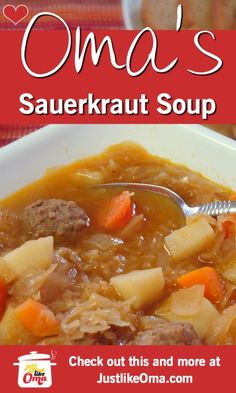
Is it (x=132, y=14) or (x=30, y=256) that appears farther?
(x=132, y=14)

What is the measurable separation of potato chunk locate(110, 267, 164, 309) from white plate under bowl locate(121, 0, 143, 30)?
0.61 meters

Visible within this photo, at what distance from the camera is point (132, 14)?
67.4 inches

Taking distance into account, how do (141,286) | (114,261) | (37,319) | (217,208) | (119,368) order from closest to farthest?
1. (119,368)
2. (37,319)
3. (141,286)
4. (114,261)
5. (217,208)

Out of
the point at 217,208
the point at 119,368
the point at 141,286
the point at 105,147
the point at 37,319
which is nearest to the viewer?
the point at 119,368

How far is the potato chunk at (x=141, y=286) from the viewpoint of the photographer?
1509mm

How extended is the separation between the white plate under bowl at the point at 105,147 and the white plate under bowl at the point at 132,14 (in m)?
0.41

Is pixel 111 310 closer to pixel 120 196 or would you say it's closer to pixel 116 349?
pixel 116 349

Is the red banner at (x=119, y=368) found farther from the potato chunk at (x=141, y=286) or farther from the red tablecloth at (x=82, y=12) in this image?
the red tablecloth at (x=82, y=12)

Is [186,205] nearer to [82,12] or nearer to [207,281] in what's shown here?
[207,281]

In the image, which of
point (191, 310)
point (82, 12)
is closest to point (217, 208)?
point (191, 310)

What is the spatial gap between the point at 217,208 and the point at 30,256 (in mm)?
512

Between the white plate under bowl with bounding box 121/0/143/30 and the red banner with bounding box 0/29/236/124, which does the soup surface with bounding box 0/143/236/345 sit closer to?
the red banner with bounding box 0/29/236/124

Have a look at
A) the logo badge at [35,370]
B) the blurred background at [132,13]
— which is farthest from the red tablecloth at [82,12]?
the logo badge at [35,370]

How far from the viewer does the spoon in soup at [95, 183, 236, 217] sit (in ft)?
5.74
